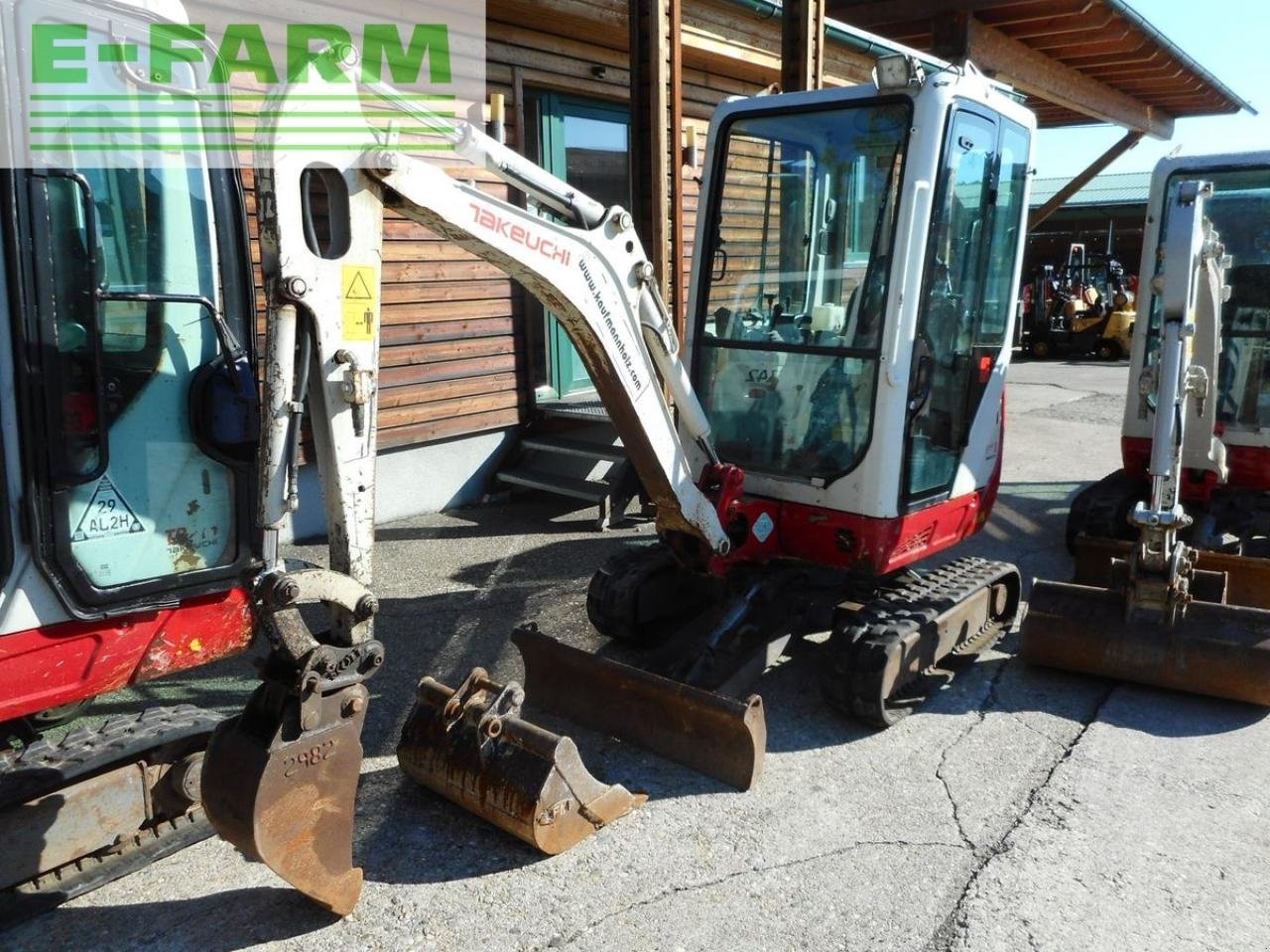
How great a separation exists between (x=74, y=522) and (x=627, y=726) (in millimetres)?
2110

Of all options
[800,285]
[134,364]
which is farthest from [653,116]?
[134,364]

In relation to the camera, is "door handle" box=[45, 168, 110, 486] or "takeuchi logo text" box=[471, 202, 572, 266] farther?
"takeuchi logo text" box=[471, 202, 572, 266]

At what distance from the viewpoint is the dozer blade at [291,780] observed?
8.72ft

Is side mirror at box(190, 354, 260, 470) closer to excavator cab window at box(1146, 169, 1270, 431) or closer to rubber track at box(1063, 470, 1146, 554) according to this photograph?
rubber track at box(1063, 470, 1146, 554)

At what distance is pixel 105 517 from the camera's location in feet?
8.98

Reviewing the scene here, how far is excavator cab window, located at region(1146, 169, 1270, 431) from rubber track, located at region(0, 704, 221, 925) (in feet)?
17.9

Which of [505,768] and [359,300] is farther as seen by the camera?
[505,768]

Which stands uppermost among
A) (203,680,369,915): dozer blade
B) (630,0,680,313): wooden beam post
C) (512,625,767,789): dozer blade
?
(630,0,680,313): wooden beam post

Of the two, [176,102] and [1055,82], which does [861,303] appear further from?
[1055,82]

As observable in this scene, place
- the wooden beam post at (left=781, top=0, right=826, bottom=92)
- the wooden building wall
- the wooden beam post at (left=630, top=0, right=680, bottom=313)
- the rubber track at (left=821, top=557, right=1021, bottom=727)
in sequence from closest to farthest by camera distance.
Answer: the rubber track at (left=821, top=557, right=1021, bottom=727) → the wooden beam post at (left=630, top=0, right=680, bottom=313) → the wooden beam post at (left=781, top=0, right=826, bottom=92) → the wooden building wall

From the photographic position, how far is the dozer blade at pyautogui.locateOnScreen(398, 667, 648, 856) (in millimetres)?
3238

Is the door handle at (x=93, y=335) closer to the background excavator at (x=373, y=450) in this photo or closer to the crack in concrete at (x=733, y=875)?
the background excavator at (x=373, y=450)

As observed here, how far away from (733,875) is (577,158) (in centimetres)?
643

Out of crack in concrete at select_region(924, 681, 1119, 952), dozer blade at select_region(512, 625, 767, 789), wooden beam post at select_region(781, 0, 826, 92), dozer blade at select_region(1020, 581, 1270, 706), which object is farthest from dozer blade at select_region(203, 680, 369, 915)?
wooden beam post at select_region(781, 0, 826, 92)
